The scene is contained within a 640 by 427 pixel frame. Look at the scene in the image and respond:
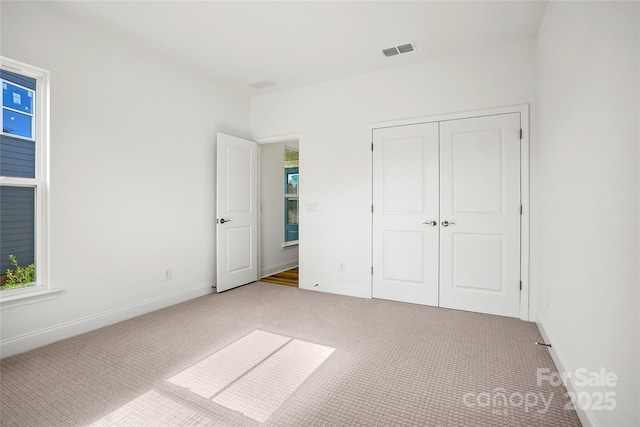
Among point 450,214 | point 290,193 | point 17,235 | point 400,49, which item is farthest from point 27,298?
point 290,193

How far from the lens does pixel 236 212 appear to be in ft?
13.8

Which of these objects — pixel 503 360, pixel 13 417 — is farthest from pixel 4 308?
pixel 503 360

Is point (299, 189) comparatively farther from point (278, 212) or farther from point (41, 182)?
point (41, 182)

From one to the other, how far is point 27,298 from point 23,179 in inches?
35.4

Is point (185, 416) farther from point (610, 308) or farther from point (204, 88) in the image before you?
point (204, 88)

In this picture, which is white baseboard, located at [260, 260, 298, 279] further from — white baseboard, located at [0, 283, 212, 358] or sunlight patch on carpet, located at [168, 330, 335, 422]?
sunlight patch on carpet, located at [168, 330, 335, 422]

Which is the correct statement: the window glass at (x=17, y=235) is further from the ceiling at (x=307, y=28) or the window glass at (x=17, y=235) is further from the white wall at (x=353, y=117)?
the white wall at (x=353, y=117)

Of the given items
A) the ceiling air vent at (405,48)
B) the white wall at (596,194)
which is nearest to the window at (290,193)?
the ceiling air vent at (405,48)

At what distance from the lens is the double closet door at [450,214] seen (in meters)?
3.08

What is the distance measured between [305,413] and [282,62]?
3341 millimetres

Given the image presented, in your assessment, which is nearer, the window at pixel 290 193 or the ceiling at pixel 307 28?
the ceiling at pixel 307 28

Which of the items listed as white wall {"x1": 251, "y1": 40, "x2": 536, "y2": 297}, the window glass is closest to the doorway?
white wall {"x1": 251, "y1": 40, "x2": 536, "y2": 297}

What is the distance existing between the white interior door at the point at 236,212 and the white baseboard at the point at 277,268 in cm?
44

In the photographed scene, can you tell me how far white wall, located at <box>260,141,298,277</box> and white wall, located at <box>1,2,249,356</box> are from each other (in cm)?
116
